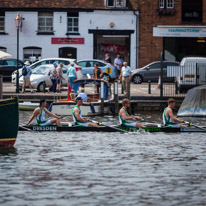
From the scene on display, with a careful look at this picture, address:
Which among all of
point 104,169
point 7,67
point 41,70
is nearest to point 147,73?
point 41,70

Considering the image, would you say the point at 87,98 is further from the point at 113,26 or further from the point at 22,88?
the point at 113,26

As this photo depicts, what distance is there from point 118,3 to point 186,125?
2744 centimetres

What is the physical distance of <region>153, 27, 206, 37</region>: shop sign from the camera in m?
53.0

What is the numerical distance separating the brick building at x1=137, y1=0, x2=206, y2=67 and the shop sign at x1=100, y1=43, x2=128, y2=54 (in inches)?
51.1

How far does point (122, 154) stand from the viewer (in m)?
22.3

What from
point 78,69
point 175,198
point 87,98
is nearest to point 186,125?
point 87,98

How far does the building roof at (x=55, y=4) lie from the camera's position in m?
52.9

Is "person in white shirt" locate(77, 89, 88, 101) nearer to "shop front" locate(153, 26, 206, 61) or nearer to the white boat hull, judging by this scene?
the white boat hull

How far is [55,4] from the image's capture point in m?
53.2

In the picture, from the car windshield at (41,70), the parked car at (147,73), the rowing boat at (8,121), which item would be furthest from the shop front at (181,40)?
the rowing boat at (8,121)

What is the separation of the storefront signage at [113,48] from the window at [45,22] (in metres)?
4.08

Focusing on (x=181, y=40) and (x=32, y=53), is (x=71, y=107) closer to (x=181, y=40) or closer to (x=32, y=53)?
(x=32, y=53)

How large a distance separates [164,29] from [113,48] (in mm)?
4008

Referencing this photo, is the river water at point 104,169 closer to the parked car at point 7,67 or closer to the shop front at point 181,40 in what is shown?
the parked car at point 7,67
